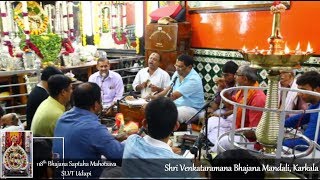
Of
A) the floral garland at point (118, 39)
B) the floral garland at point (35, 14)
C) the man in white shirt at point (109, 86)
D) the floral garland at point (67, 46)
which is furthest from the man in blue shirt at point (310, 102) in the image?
the floral garland at point (35, 14)

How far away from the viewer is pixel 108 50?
8.55m

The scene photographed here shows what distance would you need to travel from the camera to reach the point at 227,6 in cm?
587

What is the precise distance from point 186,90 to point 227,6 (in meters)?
1.98

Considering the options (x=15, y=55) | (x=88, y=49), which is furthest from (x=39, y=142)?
(x=88, y=49)

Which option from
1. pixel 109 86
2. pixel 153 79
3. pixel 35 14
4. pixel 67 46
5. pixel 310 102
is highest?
pixel 35 14

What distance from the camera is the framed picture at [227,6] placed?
17.6 ft

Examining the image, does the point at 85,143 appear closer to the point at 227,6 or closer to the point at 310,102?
the point at 310,102

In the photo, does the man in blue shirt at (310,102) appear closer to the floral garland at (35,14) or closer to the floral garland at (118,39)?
the floral garland at (118,39)

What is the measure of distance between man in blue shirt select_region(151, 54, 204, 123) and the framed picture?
5.05ft

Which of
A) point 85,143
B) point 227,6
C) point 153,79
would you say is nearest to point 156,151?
point 85,143

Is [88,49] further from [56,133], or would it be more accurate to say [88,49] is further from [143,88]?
[56,133]

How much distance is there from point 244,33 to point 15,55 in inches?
157

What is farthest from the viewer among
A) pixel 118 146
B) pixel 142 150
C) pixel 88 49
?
pixel 88 49

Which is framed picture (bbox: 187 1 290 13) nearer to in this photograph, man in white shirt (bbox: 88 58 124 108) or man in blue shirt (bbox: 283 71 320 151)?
man in white shirt (bbox: 88 58 124 108)
